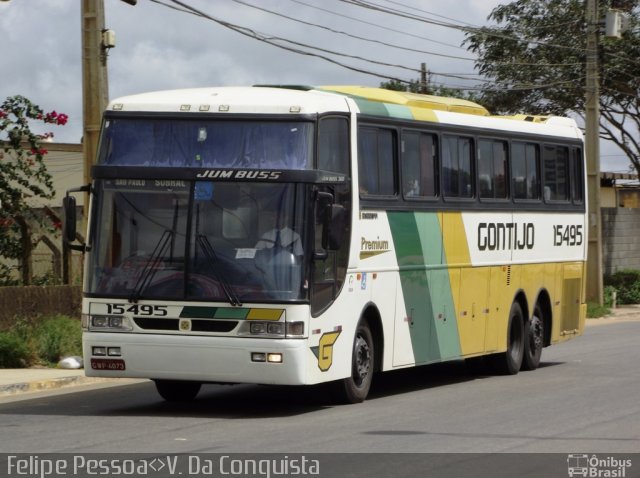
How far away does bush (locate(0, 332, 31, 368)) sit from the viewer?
19594mm

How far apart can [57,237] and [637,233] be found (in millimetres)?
21841

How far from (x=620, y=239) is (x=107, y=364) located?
28264 millimetres

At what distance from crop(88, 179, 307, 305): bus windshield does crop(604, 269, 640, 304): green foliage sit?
2614 centimetres

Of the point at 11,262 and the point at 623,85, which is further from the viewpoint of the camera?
the point at 623,85

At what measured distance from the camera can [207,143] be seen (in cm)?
1459

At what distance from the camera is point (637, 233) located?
41.4 meters

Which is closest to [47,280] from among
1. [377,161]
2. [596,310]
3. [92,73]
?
[92,73]

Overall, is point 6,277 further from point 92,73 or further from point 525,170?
point 525,170

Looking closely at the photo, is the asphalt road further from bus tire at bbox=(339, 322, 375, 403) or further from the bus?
the bus

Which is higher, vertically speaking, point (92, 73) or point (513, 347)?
point (92, 73)
